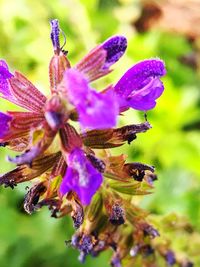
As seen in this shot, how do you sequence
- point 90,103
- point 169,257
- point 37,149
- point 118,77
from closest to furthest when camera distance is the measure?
point 90,103
point 37,149
point 169,257
point 118,77

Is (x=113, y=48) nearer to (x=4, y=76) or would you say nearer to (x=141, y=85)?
Result: (x=141, y=85)

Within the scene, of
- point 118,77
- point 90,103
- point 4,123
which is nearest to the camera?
point 90,103

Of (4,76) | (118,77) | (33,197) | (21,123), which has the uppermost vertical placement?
(4,76)

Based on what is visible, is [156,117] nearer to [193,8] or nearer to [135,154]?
[135,154]

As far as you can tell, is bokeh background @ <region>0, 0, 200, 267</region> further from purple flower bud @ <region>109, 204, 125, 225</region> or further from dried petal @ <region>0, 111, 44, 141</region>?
dried petal @ <region>0, 111, 44, 141</region>

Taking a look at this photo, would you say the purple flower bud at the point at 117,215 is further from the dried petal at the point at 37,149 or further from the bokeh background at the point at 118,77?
the bokeh background at the point at 118,77

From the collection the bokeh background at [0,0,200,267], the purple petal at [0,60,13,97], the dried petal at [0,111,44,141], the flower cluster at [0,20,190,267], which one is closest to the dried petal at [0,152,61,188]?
the flower cluster at [0,20,190,267]

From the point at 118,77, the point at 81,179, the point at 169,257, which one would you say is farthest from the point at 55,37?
the point at 118,77

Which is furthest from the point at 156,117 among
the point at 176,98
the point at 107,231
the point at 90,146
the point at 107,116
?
the point at 107,116
